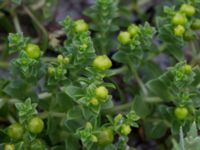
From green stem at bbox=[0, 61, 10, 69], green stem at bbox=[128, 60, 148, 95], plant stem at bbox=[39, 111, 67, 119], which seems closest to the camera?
plant stem at bbox=[39, 111, 67, 119]

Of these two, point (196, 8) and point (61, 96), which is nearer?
point (61, 96)

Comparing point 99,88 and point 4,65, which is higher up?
point 4,65

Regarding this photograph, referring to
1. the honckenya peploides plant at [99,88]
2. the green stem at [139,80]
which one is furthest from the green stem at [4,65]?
the green stem at [139,80]

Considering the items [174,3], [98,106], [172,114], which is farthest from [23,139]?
[174,3]

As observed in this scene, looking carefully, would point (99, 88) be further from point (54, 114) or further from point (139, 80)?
point (139, 80)

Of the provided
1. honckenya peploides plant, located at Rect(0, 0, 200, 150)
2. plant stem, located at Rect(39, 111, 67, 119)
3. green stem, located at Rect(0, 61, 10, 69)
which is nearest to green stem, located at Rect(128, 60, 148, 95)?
honckenya peploides plant, located at Rect(0, 0, 200, 150)

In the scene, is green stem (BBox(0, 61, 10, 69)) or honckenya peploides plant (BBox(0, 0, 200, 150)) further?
green stem (BBox(0, 61, 10, 69))

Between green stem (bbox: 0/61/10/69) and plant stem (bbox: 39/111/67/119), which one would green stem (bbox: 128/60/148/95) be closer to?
plant stem (bbox: 39/111/67/119)

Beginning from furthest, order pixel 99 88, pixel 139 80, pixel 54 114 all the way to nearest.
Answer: pixel 139 80 → pixel 54 114 → pixel 99 88

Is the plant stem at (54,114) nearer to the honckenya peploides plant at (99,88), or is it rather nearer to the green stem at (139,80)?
the honckenya peploides plant at (99,88)

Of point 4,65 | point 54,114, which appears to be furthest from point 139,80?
point 4,65

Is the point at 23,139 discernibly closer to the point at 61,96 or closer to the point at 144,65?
the point at 61,96
